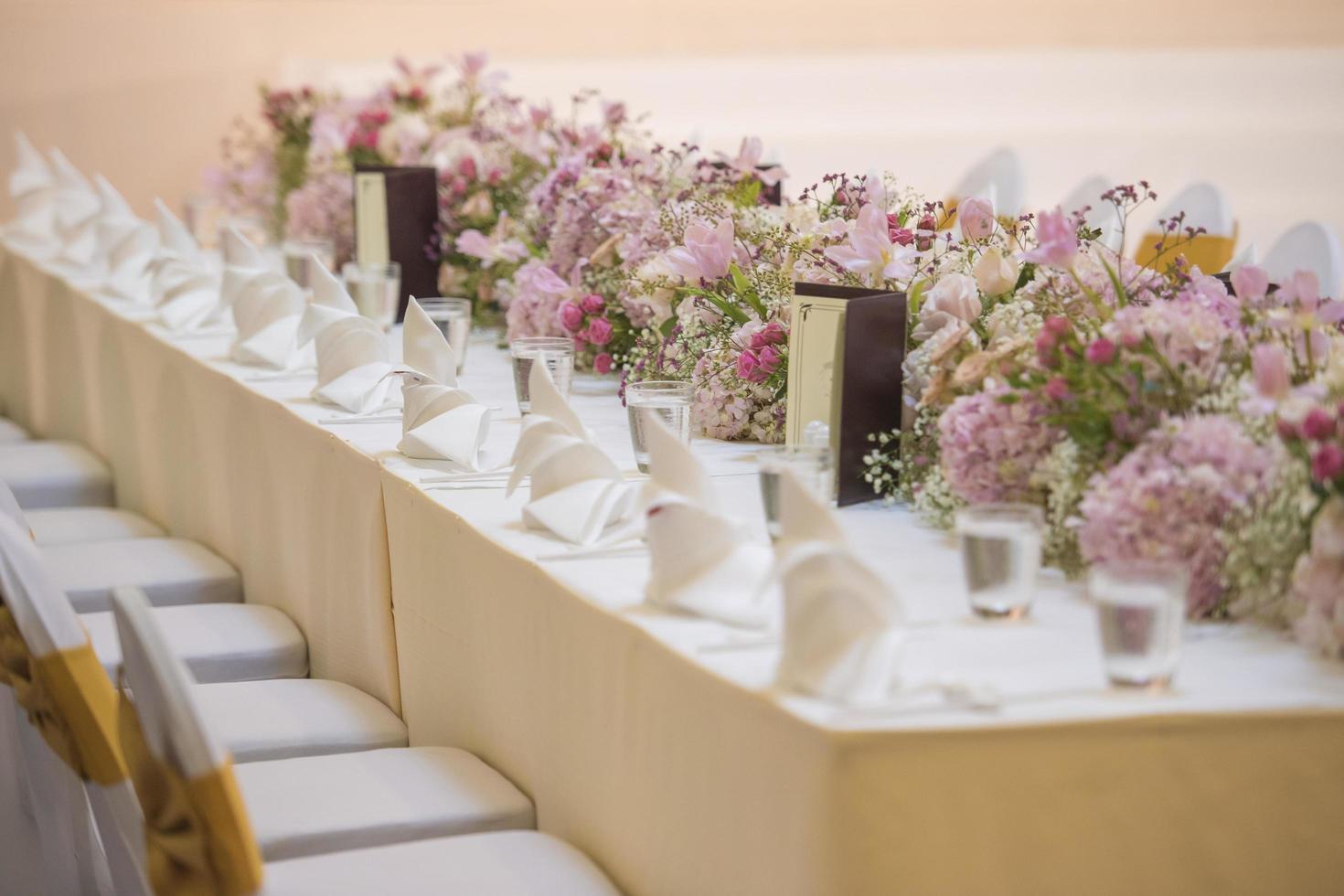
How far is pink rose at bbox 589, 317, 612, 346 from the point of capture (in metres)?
2.82

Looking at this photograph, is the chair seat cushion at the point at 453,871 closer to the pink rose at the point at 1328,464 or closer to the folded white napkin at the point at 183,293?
the pink rose at the point at 1328,464

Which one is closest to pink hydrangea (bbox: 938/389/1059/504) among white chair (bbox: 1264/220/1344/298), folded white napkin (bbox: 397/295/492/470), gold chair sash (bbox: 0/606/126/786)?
folded white napkin (bbox: 397/295/492/470)

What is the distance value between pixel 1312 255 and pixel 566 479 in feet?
7.61

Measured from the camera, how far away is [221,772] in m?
1.41

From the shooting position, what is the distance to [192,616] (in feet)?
8.71

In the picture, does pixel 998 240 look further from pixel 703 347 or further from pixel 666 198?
pixel 666 198

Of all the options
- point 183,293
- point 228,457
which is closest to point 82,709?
point 228,457

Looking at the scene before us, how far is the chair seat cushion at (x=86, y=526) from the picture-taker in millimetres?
3287

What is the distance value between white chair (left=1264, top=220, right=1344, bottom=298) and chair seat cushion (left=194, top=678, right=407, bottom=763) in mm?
2203

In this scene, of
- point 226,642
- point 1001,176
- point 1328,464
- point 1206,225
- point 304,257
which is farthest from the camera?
point 1001,176

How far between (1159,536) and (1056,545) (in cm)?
20

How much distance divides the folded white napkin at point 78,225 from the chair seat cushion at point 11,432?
0.48 metres

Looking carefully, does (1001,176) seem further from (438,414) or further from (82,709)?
(82,709)

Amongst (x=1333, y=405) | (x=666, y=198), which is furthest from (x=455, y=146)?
(x=1333, y=405)
